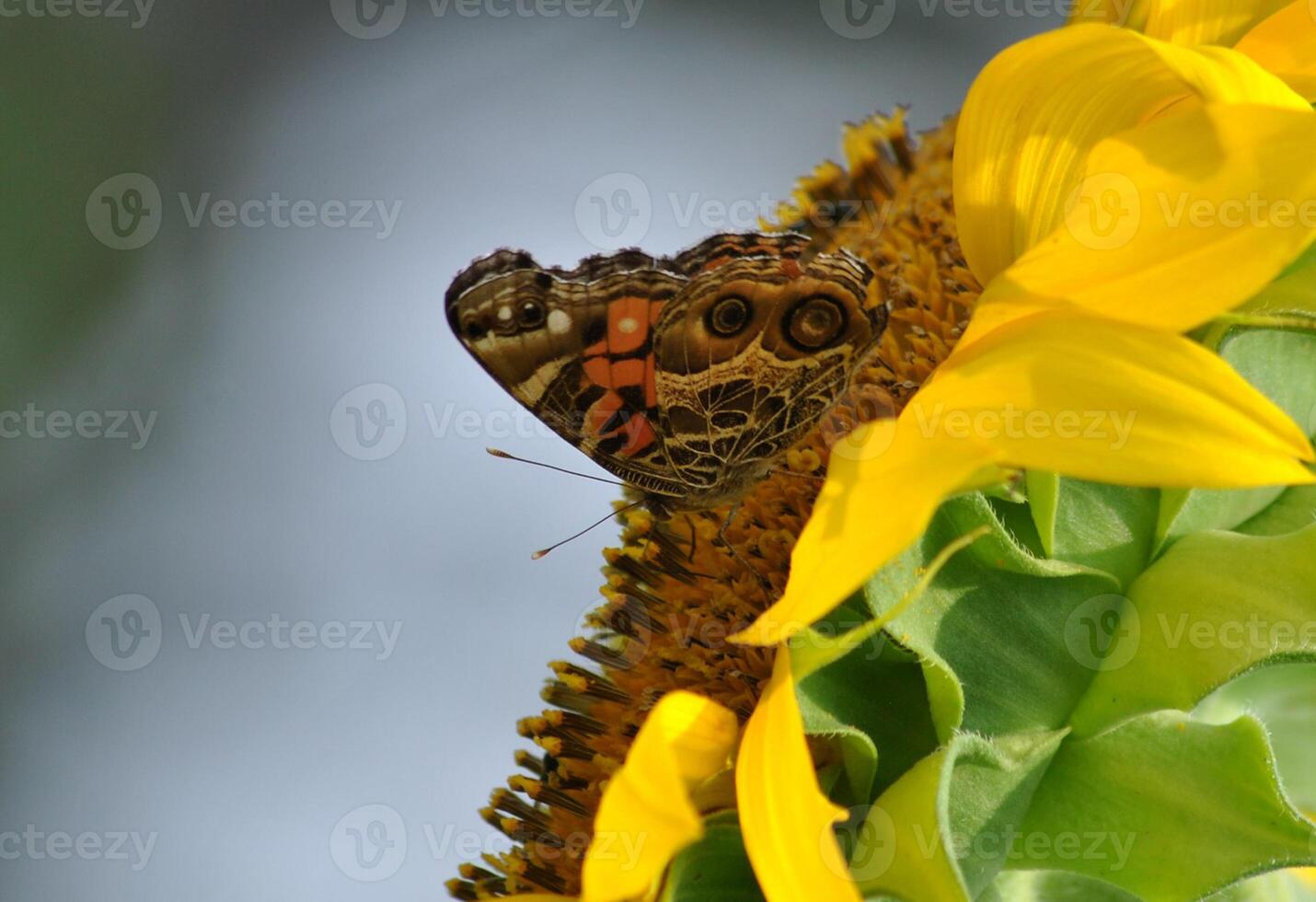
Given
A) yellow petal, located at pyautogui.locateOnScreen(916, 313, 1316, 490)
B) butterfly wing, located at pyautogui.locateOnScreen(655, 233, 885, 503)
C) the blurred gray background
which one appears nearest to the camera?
yellow petal, located at pyautogui.locateOnScreen(916, 313, 1316, 490)

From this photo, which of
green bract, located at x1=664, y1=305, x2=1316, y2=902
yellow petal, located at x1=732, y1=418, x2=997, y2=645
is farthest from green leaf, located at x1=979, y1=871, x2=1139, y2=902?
yellow petal, located at x1=732, y1=418, x2=997, y2=645

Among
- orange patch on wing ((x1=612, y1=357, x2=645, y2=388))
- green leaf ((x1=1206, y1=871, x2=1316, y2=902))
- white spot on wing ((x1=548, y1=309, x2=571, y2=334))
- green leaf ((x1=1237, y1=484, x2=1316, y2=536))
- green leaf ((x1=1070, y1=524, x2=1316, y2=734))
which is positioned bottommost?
green leaf ((x1=1206, y1=871, x2=1316, y2=902))

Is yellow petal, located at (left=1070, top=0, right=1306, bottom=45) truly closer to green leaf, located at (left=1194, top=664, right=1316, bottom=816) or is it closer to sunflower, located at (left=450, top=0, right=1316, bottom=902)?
sunflower, located at (left=450, top=0, right=1316, bottom=902)

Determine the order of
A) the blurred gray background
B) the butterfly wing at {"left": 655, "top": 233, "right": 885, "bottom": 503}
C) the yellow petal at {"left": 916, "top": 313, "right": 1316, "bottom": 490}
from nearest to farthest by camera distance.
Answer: the yellow petal at {"left": 916, "top": 313, "right": 1316, "bottom": 490}
the butterfly wing at {"left": 655, "top": 233, "right": 885, "bottom": 503}
the blurred gray background

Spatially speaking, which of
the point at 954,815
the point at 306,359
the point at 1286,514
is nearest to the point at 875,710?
the point at 954,815

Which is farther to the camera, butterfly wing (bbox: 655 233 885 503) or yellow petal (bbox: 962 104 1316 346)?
butterfly wing (bbox: 655 233 885 503)

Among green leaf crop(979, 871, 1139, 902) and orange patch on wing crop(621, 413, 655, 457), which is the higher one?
orange patch on wing crop(621, 413, 655, 457)
